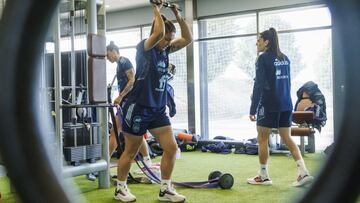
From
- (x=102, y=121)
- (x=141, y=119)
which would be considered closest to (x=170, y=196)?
(x=141, y=119)

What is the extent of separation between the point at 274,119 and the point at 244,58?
12.3 ft

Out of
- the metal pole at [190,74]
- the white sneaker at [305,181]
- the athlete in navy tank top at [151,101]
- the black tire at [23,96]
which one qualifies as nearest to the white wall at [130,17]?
the metal pole at [190,74]

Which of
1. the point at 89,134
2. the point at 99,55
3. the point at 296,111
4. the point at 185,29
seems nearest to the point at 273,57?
the point at 185,29

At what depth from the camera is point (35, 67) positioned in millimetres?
446

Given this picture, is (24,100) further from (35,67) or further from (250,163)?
(250,163)

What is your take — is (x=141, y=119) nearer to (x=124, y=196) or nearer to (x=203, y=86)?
(x=124, y=196)

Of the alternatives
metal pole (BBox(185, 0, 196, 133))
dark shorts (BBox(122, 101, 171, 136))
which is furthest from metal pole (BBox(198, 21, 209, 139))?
dark shorts (BBox(122, 101, 171, 136))

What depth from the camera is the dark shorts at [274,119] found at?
3465mm

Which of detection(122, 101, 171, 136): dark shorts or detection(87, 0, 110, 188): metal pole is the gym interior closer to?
detection(87, 0, 110, 188): metal pole

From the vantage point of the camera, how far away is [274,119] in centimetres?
347

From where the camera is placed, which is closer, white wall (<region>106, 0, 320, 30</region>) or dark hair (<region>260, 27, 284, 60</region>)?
dark hair (<region>260, 27, 284, 60</region>)

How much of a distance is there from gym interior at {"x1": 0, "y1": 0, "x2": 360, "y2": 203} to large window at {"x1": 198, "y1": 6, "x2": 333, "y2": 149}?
2 centimetres

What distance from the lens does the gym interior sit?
15.8 inches

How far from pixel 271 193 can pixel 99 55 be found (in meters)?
1.71
